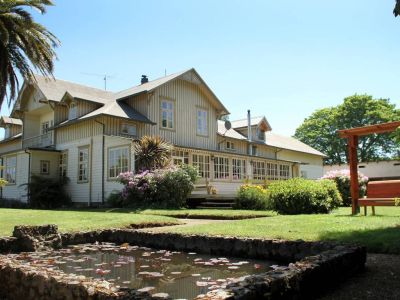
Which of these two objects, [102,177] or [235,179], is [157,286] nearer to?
[102,177]

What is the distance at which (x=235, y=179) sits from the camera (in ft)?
87.4

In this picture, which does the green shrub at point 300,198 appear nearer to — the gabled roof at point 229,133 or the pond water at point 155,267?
the pond water at point 155,267

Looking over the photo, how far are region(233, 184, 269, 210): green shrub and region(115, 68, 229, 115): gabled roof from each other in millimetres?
9513

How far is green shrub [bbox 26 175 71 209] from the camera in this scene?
23.9 metres

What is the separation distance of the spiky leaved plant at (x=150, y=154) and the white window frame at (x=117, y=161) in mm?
623

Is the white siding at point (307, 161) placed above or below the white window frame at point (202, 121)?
below

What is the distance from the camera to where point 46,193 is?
953 inches

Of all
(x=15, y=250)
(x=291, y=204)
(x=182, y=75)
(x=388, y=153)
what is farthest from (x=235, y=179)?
(x=388, y=153)

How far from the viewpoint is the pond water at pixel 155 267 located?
541 cm

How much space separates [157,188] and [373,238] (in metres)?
13.6

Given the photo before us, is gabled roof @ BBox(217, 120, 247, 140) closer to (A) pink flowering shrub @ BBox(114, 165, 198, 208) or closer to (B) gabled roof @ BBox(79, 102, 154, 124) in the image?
(B) gabled roof @ BBox(79, 102, 154, 124)

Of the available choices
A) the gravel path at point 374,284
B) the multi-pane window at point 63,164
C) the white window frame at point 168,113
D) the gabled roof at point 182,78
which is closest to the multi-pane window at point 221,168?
the white window frame at point 168,113

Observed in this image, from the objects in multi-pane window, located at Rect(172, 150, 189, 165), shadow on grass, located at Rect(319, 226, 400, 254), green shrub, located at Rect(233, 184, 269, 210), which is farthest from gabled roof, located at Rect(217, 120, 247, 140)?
shadow on grass, located at Rect(319, 226, 400, 254)

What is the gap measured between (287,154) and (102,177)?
818 inches
